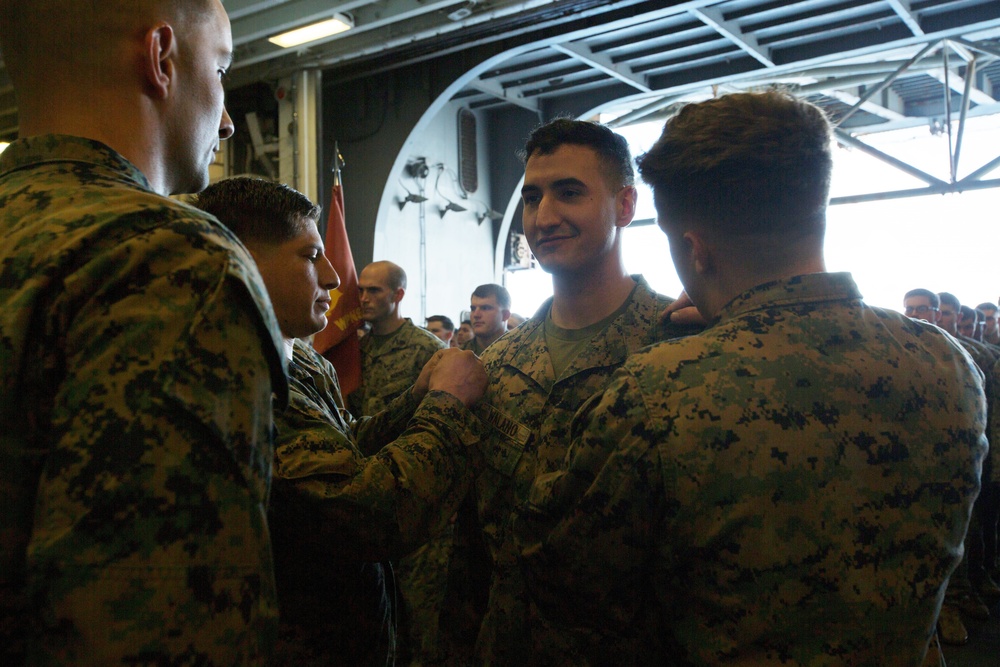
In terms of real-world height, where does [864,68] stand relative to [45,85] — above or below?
above

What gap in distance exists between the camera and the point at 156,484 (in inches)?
28.1

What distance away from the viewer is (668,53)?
21.0ft

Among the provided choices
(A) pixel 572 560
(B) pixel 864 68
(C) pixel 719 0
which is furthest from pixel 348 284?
(B) pixel 864 68

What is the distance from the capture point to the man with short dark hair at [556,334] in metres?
1.79

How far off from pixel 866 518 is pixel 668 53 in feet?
19.9

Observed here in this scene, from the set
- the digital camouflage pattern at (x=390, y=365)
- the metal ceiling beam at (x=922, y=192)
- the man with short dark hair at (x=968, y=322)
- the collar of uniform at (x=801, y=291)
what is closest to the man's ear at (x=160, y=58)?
the collar of uniform at (x=801, y=291)

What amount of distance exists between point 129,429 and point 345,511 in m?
0.63

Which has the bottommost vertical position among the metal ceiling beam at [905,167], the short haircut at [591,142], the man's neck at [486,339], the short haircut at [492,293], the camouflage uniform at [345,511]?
the camouflage uniform at [345,511]

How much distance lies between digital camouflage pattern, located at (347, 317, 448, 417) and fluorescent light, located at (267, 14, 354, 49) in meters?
2.26

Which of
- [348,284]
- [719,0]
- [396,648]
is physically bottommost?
[396,648]

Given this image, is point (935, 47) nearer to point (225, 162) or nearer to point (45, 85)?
point (225, 162)

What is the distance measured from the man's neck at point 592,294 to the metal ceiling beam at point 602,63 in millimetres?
4579

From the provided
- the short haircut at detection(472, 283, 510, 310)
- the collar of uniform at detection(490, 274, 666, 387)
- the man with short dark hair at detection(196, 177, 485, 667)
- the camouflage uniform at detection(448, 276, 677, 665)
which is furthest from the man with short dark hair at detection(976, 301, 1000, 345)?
the man with short dark hair at detection(196, 177, 485, 667)

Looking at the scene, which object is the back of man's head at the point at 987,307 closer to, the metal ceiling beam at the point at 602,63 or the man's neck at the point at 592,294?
A: the metal ceiling beam at the point at 602,63
